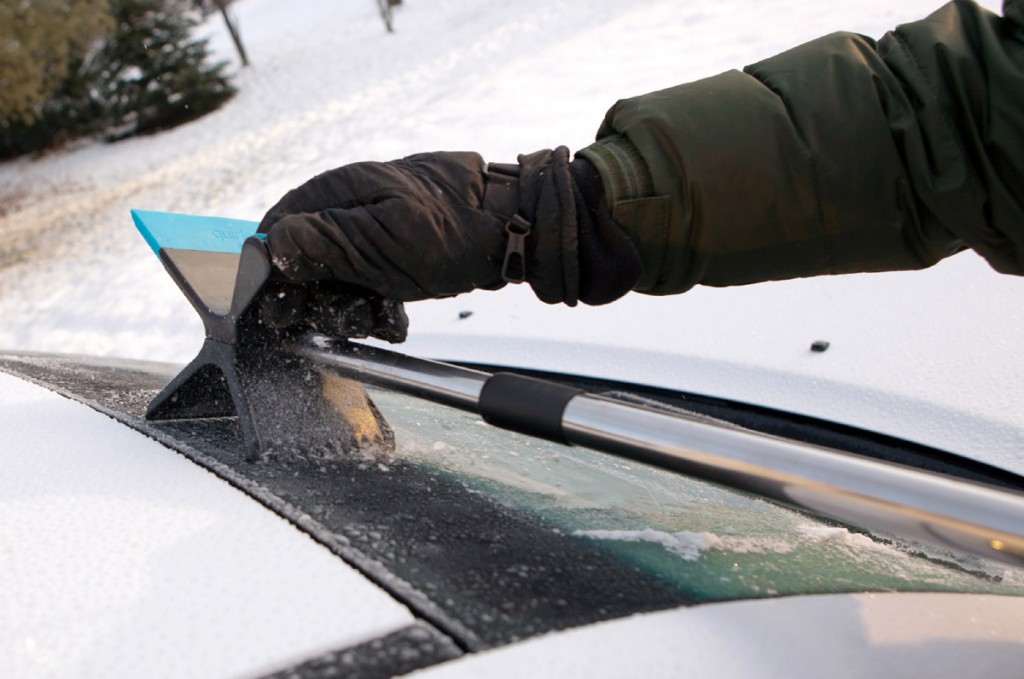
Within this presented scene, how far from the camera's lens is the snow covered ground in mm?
1682

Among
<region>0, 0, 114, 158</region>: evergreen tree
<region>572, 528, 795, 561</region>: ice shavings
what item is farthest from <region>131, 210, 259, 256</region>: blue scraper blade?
<region>0, 0, 114, 158</region>: evergreen tree

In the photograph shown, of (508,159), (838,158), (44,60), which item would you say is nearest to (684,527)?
(838,158)

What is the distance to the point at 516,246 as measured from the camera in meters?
1.19

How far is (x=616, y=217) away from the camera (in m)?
1.19

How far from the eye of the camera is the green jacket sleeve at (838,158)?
110 cm

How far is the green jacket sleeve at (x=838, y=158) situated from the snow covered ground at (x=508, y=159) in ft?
1.72

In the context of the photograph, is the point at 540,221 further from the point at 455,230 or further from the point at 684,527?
the point at 684,527

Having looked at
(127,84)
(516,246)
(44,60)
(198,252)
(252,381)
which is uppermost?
(44,60)

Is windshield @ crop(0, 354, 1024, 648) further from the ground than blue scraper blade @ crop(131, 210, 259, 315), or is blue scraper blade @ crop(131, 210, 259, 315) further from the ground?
blue scraper blade @ crop(131, 210, 259, 315)

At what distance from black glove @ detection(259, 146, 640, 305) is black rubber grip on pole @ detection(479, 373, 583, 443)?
25 centimetres

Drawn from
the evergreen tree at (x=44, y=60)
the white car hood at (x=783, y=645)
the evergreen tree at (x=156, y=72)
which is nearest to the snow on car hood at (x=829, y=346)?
the white car hood at (x=783, y=645)

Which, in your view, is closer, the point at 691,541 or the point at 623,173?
the point at 691,541

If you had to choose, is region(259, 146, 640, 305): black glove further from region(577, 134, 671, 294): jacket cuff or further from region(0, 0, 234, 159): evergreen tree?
region(0, 0, 234, 159): evergreen tree

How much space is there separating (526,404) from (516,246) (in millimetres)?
306
